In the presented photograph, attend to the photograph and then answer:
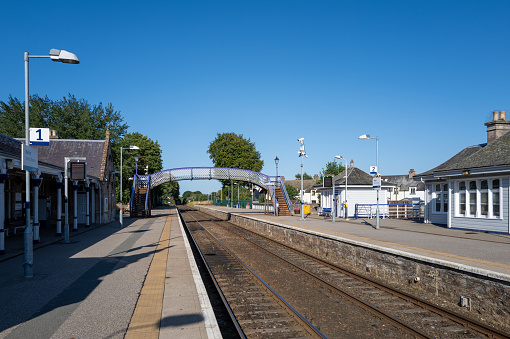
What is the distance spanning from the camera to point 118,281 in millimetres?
9031

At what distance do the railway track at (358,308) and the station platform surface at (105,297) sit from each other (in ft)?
5.60

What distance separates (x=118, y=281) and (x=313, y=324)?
4718 millimetres

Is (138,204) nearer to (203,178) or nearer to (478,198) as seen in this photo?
(203,178)

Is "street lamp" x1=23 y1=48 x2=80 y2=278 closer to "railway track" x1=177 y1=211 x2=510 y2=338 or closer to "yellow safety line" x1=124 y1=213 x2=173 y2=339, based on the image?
"yellow safety line" x1=124 y1=213 x2=173 y2=339

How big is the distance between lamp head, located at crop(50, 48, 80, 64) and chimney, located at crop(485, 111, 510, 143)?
26063mm

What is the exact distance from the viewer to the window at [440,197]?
24.2 m

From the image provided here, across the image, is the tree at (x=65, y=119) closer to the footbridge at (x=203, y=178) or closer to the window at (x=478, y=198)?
the footbridge at (x=203, y=178)

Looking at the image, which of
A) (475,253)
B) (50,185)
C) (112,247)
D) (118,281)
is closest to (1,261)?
(112,247)

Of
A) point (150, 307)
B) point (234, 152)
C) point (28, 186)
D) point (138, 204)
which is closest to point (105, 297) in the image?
point (150, 307)

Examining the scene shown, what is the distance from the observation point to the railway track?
6.82 meters

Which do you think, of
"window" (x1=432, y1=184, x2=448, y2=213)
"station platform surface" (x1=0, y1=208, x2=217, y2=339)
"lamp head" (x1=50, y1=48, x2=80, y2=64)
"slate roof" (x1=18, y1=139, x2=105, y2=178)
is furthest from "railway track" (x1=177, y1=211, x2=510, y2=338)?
"slate roof" (x1=18, y1=139, x2=105, y2=178)

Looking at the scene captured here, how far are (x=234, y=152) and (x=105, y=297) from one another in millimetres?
62384

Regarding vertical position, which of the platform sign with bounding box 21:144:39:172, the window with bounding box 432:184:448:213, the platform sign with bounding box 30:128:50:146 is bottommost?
the window with bounding box 432:184:448:213

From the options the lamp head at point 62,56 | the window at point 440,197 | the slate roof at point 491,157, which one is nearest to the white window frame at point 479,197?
the slate roof at point 491,157
